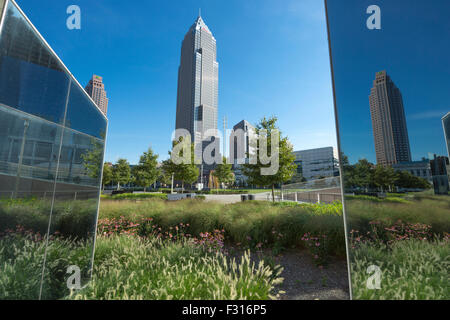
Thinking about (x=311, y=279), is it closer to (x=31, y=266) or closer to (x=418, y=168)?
(x=418, y=168)

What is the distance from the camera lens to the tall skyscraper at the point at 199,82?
75.2 meters

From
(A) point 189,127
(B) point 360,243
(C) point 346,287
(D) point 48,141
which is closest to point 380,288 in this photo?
(B) point 360,243

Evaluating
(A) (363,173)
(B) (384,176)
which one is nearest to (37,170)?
(A) (363,173)

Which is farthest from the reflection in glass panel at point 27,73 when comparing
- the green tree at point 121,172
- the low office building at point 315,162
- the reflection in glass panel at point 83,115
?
the low office building at point 315,162

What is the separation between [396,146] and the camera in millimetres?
2625

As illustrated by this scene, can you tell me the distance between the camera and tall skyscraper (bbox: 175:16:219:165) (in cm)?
7525

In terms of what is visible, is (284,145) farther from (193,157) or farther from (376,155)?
(193,157)

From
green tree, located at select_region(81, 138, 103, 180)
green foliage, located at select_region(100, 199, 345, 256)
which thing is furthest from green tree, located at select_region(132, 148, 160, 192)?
green tree, located at select_region(81, 138, 103, 180)

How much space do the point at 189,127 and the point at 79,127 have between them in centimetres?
8023

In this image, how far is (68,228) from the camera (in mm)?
2854

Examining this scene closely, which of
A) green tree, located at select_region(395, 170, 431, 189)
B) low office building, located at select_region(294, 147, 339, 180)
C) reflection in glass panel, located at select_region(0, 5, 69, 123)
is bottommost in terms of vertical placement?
green tree, located at select_region(395, 170, 431, 189)

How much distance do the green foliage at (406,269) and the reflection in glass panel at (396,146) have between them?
0.01 m

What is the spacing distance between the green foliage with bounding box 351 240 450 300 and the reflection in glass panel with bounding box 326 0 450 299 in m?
0.01

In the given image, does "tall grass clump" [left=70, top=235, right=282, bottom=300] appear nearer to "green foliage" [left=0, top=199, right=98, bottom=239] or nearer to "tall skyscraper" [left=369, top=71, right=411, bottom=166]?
"green foliage" [left=0, top=199, right=98, bottom=239]
